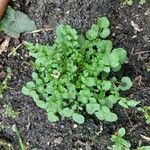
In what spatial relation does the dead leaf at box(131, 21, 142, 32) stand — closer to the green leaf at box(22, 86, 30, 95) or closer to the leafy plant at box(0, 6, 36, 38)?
the leafy plant at box(0, 6, 36, 38)

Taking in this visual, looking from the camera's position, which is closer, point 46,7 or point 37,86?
point 37,86

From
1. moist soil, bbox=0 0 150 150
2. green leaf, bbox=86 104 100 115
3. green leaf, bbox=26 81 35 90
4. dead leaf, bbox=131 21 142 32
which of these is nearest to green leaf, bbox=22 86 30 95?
green leaf, bbox=26 81 35 90

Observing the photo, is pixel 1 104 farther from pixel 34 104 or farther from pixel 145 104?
pixel 145 104

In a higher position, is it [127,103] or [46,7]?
[46,7]

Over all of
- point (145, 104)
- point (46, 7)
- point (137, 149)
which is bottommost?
A: point (137, 149)

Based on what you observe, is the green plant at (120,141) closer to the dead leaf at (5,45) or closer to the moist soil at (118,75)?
the moist soil at (118,75)

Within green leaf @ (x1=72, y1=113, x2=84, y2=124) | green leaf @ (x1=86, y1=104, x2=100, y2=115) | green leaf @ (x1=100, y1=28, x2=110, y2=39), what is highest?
green leaf @ (x1=100, y1=28, x2=110, y2=39)

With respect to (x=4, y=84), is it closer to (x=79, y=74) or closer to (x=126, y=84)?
(x=79, y=74)

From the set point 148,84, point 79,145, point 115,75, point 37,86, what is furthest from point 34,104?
point 148,84
